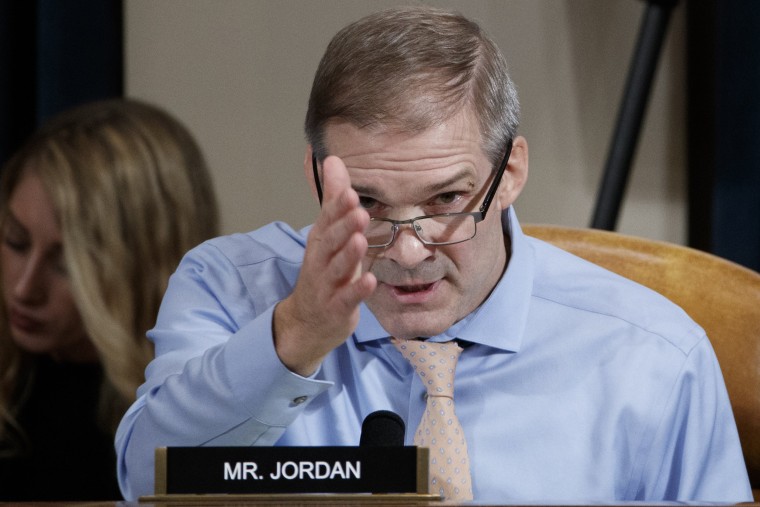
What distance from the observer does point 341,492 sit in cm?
88

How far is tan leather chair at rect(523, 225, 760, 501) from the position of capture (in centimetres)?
142

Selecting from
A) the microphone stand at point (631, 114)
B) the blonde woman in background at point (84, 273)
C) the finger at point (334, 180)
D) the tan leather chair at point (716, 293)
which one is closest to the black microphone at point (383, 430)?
the finger at point (334, 180)

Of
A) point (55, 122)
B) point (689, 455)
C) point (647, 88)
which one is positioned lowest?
point (689, 455)

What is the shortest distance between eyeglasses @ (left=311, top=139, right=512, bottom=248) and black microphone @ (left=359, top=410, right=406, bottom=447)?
0.31 meters

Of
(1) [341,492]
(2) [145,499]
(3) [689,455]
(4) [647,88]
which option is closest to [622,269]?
(3) [689,455]

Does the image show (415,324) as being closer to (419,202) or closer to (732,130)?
(419,202)

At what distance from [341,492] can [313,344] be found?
0.18 m

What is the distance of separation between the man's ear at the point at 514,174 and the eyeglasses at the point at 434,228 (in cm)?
10

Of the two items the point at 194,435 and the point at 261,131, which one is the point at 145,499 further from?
the point at 261,131

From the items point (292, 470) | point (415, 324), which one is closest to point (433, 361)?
point (415, 324)

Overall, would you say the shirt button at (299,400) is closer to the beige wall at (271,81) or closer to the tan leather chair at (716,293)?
the tan leather chair at (716,293)

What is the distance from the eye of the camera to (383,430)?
37.5 inches

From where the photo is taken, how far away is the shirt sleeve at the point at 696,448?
1.27 metres

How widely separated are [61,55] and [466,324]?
3.86 feet
